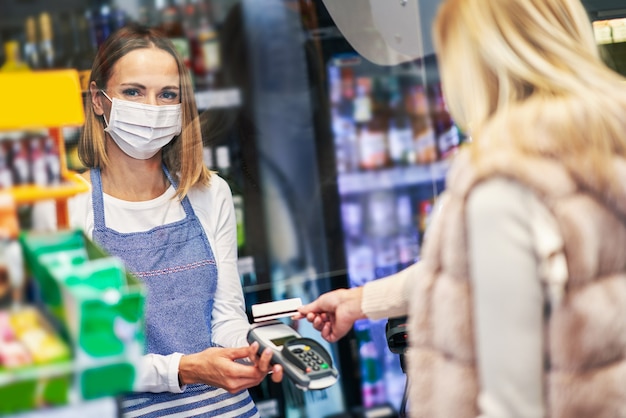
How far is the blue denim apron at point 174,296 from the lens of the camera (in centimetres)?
208

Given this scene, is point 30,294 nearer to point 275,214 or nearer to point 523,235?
point 523,235

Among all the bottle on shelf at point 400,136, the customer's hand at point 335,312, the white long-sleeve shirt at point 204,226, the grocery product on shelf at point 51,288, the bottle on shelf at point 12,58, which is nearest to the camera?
the grocery product on shelf at point 51,288

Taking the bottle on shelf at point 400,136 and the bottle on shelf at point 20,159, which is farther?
the bottle on shelf at point 400,136

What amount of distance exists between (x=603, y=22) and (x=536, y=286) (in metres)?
1.95

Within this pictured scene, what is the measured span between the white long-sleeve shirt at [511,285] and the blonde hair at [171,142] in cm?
114

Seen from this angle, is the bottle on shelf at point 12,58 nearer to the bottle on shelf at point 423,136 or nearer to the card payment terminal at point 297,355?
the card payment terminal at point 297,355

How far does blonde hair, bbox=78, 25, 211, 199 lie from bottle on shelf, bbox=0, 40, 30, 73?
32cm

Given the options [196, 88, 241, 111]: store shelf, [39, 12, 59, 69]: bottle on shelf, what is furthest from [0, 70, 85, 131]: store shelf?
[196, 88, 241, 111]: store shelf

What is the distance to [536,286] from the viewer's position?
4.02ft

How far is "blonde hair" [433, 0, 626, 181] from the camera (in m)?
1.28

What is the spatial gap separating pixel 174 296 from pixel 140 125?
0.45 meters

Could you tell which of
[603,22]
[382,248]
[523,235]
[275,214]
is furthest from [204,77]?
[523,235]

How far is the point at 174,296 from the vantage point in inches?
83.1

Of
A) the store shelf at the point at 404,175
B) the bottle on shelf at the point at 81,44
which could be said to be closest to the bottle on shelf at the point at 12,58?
the bottle on shelf at the point at 81,44
